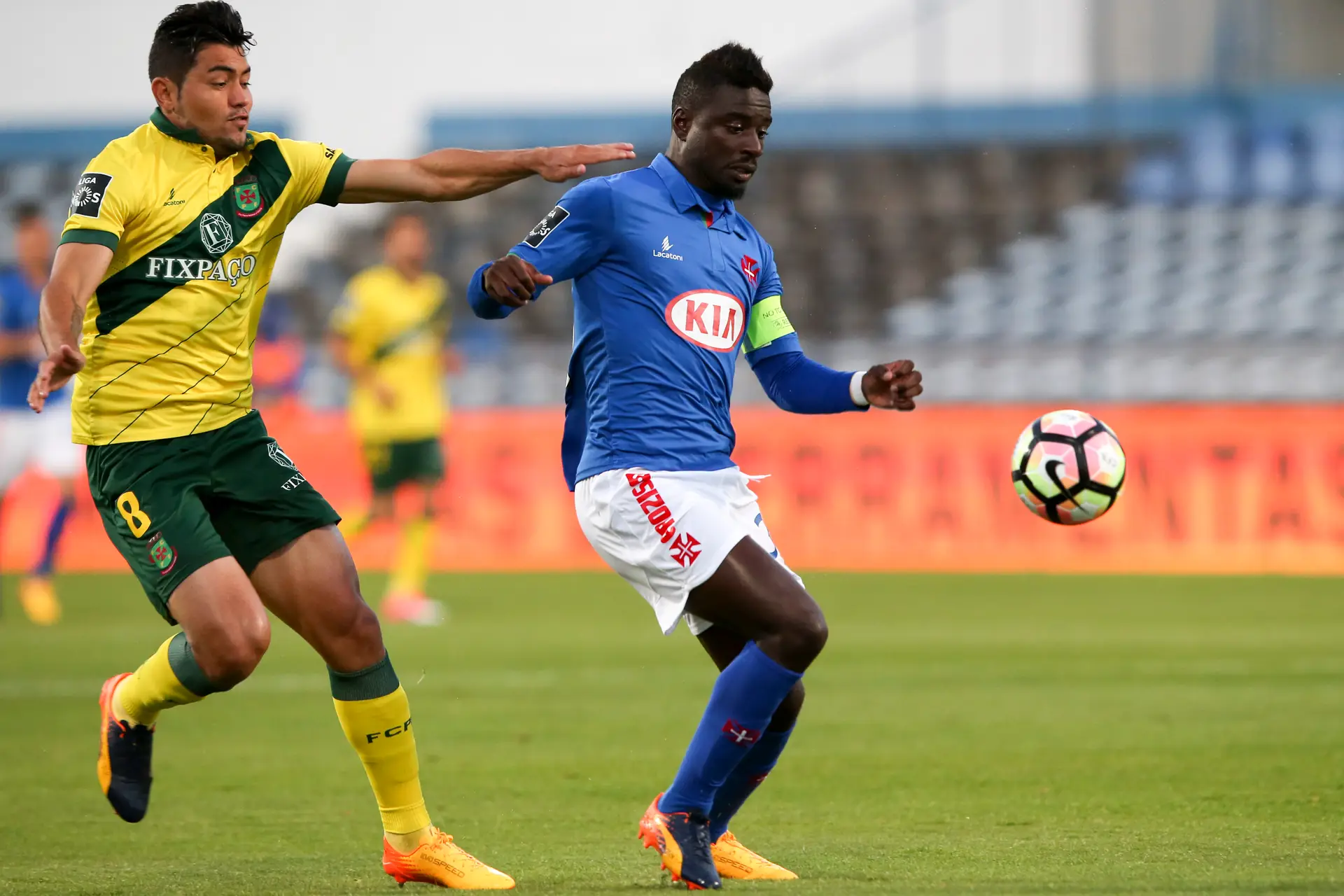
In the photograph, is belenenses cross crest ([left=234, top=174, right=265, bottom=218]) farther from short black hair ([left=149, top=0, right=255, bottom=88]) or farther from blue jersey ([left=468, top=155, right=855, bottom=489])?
blue jersey ([left=468, top=155, right=855, bottom=489])

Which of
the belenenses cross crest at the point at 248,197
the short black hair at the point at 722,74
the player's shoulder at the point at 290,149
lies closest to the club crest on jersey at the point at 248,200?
the belenenses cross crest at the point at 248,197

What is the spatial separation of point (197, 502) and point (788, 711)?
5.70 ft

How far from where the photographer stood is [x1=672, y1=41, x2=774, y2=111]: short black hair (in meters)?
4.95

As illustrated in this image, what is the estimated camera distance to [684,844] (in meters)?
4.77

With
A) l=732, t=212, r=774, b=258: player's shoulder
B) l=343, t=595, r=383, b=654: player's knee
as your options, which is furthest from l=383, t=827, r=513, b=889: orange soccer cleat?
l=732, t=212, r=774, b=258: player's shoulder

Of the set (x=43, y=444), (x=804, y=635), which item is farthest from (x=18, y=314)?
(x=804, y=635)

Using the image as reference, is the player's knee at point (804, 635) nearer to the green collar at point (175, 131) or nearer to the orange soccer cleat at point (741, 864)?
the orange soccer cleat at point (741, 864)

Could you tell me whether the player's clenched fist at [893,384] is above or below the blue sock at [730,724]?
above

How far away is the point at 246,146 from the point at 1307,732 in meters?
5.03

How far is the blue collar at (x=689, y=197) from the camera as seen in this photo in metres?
5.06

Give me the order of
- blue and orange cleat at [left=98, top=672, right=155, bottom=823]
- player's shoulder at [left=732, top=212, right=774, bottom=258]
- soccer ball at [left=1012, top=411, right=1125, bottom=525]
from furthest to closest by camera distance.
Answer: soccer ball at [left=1012, top=411, right=1125, bottom=525], player's shoulder at [left=732, top=212, right=774, bottom=258], blue and orange cleat at [left=98, top=672, right=155, bottom=823]

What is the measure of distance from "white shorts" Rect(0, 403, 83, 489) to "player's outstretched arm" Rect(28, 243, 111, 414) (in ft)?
28.2

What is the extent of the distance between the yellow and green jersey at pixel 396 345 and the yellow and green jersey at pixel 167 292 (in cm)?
797

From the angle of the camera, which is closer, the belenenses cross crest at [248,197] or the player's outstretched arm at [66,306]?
the player's outstretched arm at [66,306]
